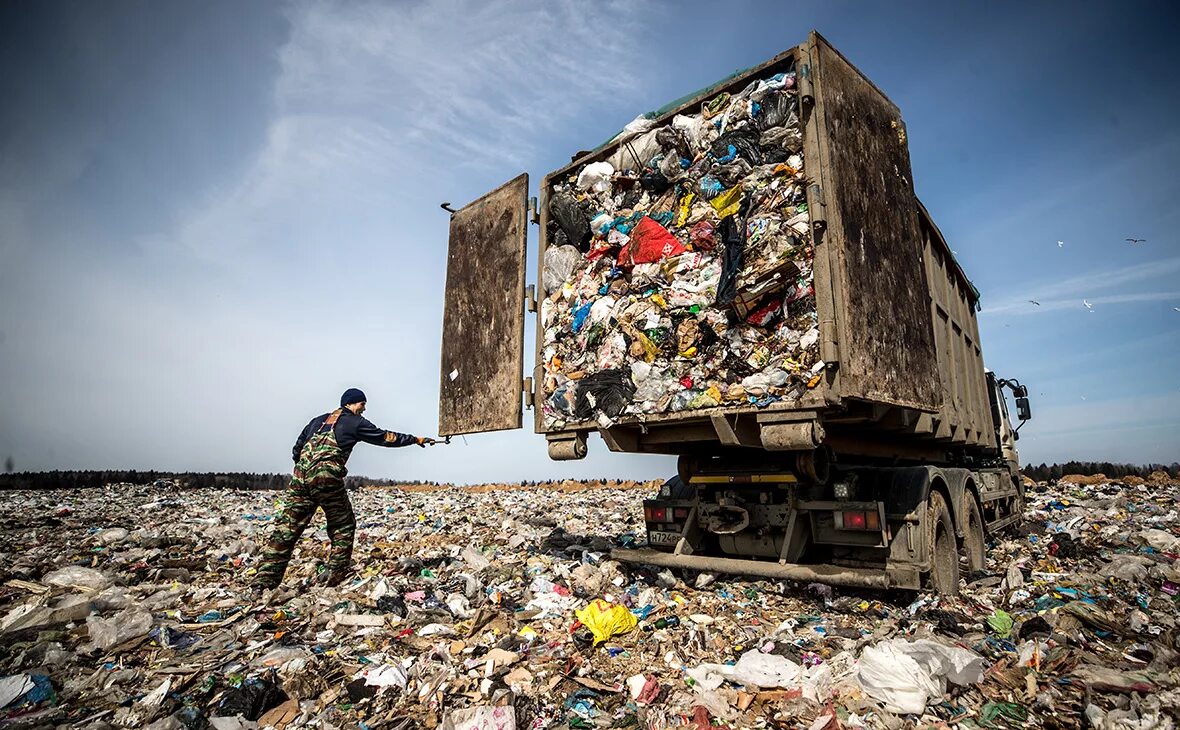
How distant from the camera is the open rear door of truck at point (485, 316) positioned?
477cm

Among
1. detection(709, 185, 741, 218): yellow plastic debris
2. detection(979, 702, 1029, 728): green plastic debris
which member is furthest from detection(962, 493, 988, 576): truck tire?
detection(709, 185, 741, 218): yellow plastic debris

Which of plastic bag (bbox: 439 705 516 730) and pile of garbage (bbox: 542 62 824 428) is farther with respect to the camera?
pile of garbage (bbox: 542 62 824 428)

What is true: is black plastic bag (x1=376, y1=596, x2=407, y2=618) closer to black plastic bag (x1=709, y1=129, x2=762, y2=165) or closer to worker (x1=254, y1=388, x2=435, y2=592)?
worker (x1=254, y1=388, x2=435, y2=592)

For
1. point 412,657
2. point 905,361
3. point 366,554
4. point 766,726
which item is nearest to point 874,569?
point 905,361

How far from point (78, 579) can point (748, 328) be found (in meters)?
5.77

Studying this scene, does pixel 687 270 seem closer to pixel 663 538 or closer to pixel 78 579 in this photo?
pixel 663 538

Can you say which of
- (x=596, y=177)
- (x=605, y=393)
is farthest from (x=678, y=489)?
(x=596, y=177)

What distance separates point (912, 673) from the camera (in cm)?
258

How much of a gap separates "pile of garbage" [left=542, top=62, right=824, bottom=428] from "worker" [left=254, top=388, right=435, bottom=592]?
5.68 feet

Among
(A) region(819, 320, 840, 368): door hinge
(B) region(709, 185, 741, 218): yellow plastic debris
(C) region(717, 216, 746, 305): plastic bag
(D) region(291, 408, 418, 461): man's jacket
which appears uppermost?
(B) region(709, 185, 741, 218): yellow plastic debris

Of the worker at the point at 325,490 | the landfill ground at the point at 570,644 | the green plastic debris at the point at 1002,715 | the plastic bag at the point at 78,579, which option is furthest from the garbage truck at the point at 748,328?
the plastic bag at the point at 78,579

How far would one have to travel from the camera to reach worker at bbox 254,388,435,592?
4.66m

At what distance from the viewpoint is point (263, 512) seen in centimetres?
1002

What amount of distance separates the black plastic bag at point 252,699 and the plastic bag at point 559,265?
10.3 ft
